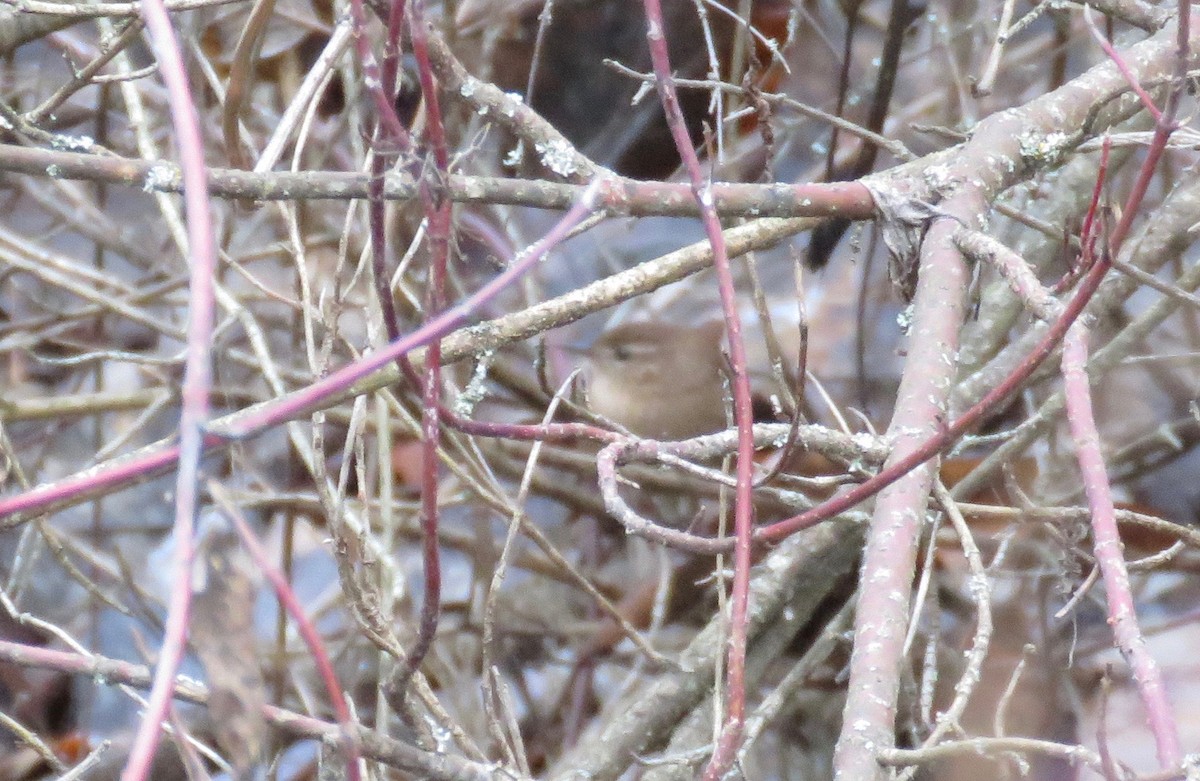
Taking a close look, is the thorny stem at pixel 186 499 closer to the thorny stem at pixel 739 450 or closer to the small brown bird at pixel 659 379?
the thorny stem at pixel 739 450

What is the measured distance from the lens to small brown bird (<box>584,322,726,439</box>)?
382cm

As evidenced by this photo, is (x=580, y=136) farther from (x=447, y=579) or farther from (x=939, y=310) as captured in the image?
(x=939, y=310)

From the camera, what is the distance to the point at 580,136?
14.1 ft

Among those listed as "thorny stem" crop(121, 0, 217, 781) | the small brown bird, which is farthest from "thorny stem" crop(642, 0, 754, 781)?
the small brown bird

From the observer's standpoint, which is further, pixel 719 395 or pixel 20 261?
pixel 719 395

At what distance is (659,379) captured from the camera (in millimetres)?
3873

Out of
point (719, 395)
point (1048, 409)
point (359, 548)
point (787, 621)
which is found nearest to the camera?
point (359, 548)

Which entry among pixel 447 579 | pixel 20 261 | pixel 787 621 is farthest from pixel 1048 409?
pixel 20 261

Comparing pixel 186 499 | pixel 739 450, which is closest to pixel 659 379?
pixel 739 450

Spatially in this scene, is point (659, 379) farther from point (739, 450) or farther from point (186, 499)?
point (186, 499)

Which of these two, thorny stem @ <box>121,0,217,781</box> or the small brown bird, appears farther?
the small brown bird

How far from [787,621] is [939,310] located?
1286mm

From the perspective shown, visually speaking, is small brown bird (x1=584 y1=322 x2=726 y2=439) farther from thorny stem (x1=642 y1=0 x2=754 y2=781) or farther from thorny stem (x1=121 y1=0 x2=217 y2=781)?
thorny stem (x1=121 y1=0 x2=217 y2=781)

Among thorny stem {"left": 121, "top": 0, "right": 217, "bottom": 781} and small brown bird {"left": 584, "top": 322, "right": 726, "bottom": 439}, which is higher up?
small brown bird {"left": 584, "top": 322, "right": 726, "bottom": 439}
